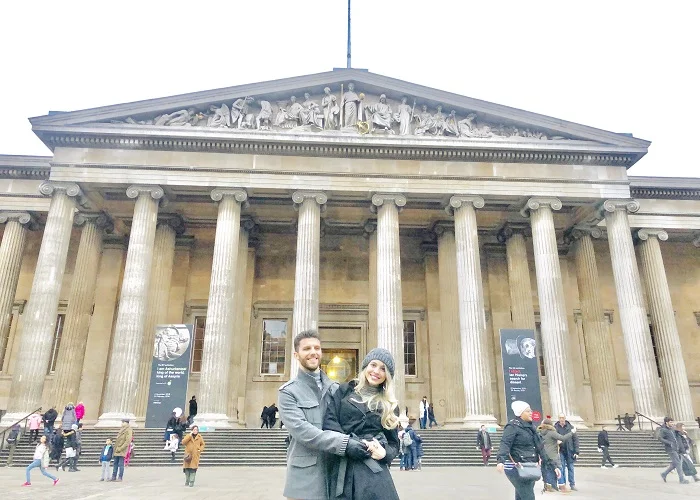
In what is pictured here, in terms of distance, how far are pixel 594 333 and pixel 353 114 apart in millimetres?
14862

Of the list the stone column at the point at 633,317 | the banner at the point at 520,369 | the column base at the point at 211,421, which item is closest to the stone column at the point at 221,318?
the column base at the point at 211,421

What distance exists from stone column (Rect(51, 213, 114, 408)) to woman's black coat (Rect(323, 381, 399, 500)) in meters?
22.8

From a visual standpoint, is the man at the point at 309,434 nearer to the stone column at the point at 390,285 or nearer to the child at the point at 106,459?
the child at the point at 106,459

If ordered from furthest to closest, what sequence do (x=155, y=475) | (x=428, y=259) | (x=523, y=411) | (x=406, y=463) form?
(x=428, y=259) → (x=406, y=463) → (x=155, y=475) → (x=523, y=411)

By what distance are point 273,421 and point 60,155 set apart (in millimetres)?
14430

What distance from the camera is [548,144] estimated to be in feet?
76.8

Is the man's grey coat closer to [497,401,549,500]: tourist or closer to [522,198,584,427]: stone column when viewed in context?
[497,401,549,500]: tourist

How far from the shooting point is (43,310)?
20625mm

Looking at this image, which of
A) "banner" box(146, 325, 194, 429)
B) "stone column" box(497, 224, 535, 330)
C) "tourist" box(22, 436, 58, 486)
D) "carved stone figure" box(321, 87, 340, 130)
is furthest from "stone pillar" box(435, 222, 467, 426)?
"tourist" box(22, 436, 58, 486)

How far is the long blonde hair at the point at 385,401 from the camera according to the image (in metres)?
3.50

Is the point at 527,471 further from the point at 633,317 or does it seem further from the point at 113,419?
the point at 633,317

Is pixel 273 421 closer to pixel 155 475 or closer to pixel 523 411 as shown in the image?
pixel 155 475

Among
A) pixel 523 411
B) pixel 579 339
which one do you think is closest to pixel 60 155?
pixel 523 411

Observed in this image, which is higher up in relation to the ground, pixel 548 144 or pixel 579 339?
pixel 548 144
